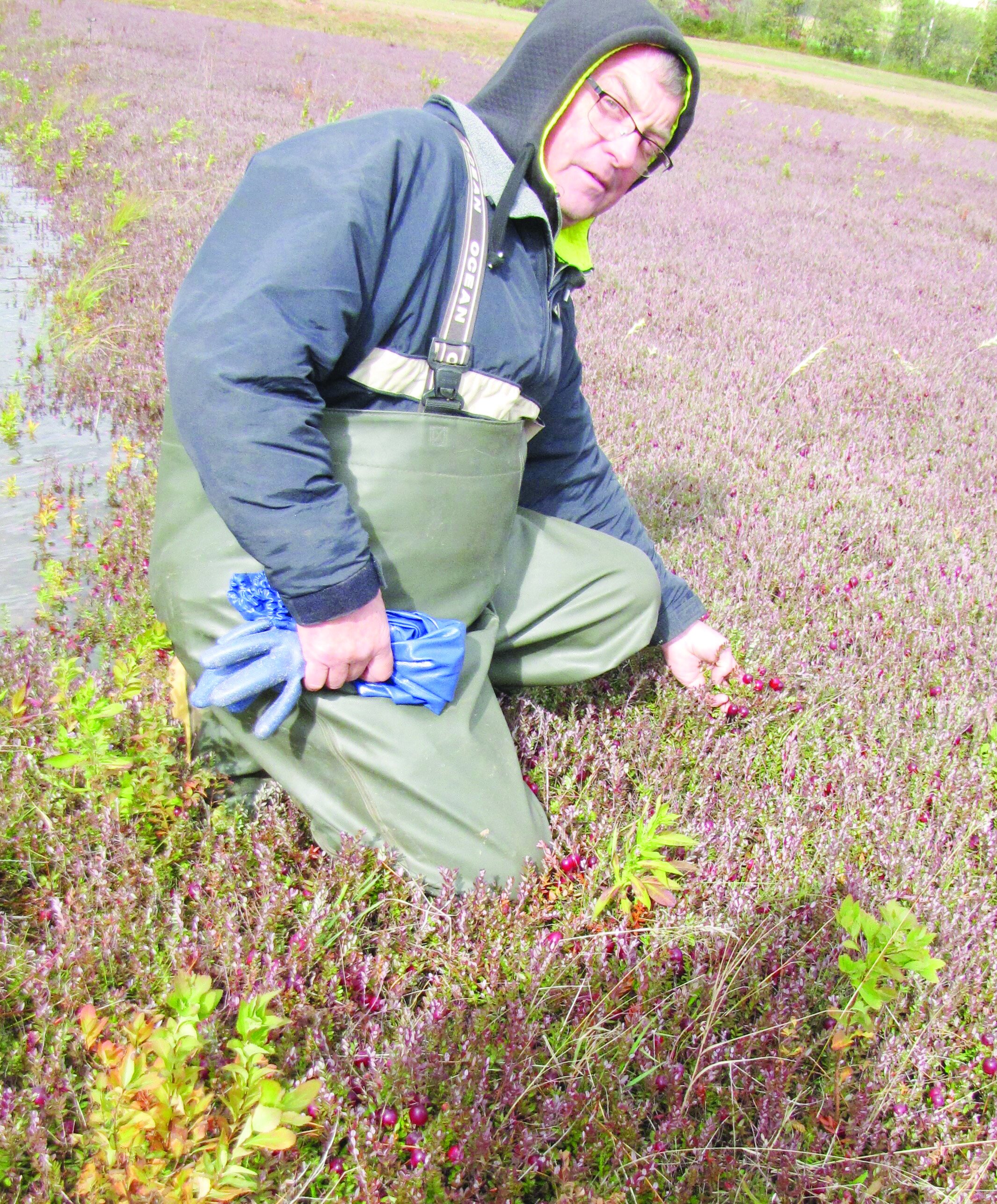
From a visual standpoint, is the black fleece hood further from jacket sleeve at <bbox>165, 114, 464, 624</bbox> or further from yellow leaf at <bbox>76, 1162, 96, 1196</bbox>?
yellow leaf at <bbox>76, 1162, 96, 1196</bbox>

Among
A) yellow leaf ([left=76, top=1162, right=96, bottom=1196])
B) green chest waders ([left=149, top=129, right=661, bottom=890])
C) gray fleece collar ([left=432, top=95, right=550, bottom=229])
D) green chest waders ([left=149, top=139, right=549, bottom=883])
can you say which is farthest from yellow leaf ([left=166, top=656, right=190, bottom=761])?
gray fleece collar ([left=432, top=95, right=550, bottom=229])

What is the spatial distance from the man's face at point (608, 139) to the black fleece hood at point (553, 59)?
42 mm

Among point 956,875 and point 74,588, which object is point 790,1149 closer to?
point 956,875

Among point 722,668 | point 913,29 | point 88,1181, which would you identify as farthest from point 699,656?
point 913,29

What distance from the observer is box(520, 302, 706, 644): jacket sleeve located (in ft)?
8.83

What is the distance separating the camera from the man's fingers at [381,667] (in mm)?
1898

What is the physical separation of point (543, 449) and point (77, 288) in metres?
4.39

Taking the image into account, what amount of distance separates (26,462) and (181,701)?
7.89 feet

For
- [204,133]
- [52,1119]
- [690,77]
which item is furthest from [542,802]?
[204,133]

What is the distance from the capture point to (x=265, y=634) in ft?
6.07

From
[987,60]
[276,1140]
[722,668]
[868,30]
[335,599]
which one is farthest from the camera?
[868,30]

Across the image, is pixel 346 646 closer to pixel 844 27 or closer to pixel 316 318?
pixel 316 318

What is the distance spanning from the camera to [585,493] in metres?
2.84

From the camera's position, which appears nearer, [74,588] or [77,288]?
[74,588]
